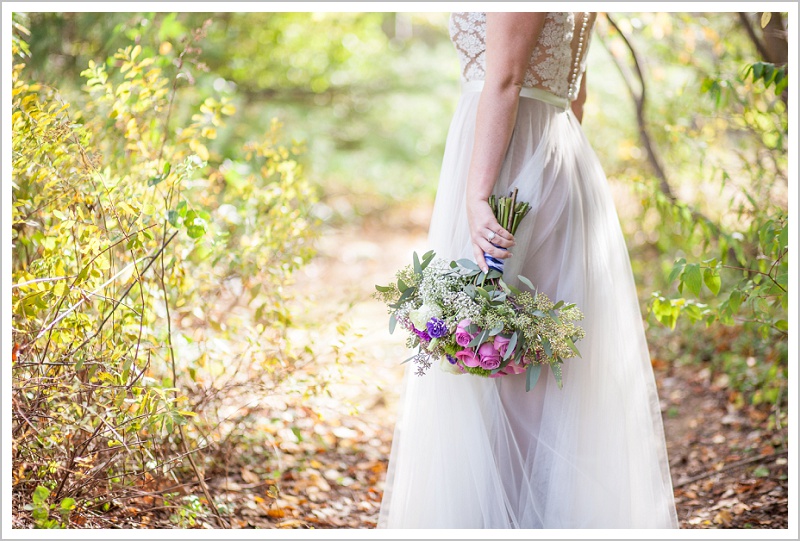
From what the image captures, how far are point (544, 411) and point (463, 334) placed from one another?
44 cm

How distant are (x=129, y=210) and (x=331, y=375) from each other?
921 mm

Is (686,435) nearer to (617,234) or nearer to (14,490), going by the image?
(617,234)

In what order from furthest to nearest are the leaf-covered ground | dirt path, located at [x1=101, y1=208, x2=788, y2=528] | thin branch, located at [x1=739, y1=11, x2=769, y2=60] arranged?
thin branch, located at [x1=739, y1=11, x2=769, y2=60], dirt path, located at [x1=101, y1=208, x2=788, y2=528], the leaf-covered ground

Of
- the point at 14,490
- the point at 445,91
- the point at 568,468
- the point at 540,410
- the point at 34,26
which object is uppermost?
the point at 445,91

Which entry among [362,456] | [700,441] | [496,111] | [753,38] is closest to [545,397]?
[496,111]

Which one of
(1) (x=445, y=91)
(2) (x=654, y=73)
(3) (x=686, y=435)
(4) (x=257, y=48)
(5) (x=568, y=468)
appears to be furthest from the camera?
(1) (x=445, y=91)

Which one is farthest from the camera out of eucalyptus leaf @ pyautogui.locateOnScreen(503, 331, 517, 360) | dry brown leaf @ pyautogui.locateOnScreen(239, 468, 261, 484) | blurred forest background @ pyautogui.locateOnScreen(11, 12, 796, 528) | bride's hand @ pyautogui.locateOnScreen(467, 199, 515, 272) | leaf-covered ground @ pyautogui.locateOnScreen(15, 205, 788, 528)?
dry brown leaf @ pyautogui.locateOnScreen(239, 468, 261, 484)

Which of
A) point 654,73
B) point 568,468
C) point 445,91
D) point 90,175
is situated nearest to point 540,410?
point 568,468

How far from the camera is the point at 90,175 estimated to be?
196 centimetres

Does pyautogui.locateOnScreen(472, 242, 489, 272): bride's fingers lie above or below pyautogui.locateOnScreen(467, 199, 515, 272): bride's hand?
below

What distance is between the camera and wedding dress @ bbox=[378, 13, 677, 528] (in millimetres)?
1881

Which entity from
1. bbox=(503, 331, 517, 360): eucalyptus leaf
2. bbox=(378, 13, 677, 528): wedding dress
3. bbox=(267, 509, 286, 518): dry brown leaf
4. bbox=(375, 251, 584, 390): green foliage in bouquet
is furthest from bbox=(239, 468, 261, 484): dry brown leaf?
bbox=(503, 331, 517, 360): eucalyptus leaf

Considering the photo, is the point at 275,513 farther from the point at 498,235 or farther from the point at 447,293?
the point at 498,235

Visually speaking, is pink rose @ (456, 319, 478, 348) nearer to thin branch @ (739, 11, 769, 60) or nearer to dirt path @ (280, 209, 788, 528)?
dirt path @ (280, 209, 788, 528)
